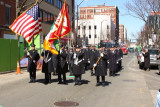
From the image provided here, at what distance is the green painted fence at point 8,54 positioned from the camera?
15844mm

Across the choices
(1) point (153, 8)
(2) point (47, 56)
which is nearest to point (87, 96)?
(2) point (47, 56)

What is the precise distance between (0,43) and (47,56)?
5.78 meters

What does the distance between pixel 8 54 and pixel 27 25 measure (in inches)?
181

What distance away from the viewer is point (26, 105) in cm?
725

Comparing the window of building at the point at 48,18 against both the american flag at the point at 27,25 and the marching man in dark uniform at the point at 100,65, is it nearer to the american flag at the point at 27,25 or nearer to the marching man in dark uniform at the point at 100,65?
the american flag at the point at 27,25

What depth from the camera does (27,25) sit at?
41.9ft

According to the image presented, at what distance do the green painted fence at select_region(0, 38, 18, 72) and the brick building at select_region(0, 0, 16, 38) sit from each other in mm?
8892

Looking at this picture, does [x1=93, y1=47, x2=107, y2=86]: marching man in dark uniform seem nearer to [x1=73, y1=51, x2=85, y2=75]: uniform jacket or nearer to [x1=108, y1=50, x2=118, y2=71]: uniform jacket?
[x1=73, y1=51, x2=85, y2=75]: uniform jacket

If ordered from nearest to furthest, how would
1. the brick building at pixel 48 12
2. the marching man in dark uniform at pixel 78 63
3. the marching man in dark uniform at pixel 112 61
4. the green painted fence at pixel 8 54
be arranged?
the marching man in dark uniform at pixel 78 63, the marching man in dark uniform at pixel 112 61, the green painted fence at pixel 8 54, the brick building at pixel 48 12

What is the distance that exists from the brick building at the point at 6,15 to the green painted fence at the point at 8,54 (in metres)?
8.89

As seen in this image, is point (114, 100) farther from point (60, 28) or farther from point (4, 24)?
point (4, 24)

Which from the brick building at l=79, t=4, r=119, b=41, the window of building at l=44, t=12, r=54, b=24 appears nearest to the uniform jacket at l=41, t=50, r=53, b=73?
the window of building at l=44, t=12, r=54, b=24

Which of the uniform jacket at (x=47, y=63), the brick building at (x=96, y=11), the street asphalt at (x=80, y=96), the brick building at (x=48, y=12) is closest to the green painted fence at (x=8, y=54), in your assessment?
the uniform jacket at (x=47, y=63)

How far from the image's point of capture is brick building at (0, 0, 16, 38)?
25359 mm
